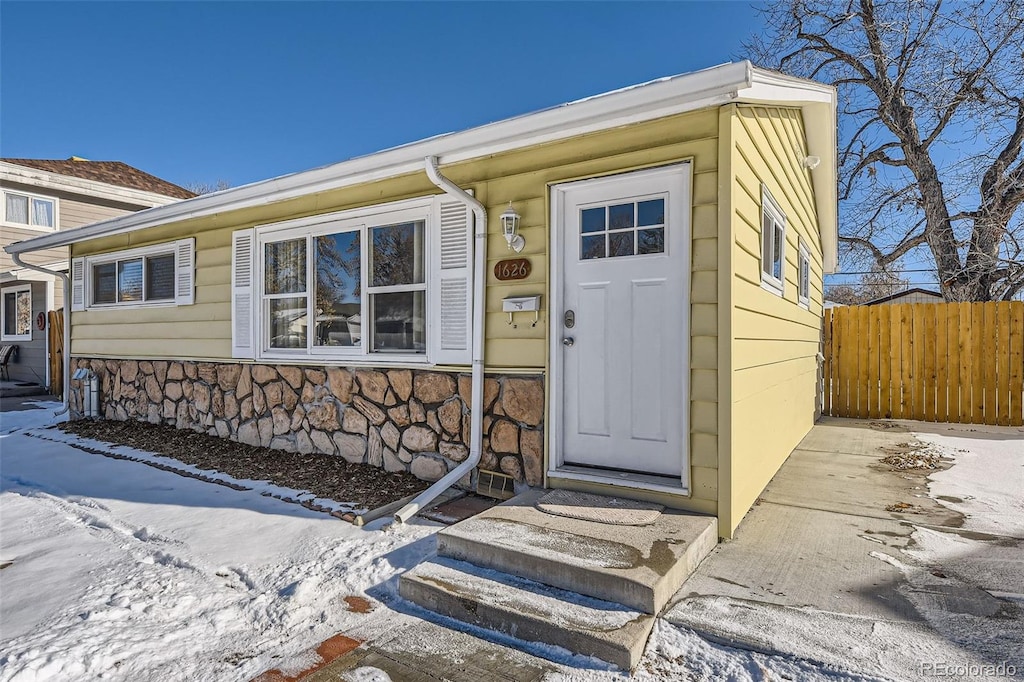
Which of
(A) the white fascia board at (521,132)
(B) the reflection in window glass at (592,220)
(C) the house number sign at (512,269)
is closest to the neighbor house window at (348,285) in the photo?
(A) the white fascia board at (521,132)

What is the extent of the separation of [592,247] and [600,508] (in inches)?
63.2

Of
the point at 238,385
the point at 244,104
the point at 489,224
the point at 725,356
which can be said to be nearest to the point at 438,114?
the point at 244,104

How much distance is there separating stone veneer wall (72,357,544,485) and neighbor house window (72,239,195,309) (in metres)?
0.80

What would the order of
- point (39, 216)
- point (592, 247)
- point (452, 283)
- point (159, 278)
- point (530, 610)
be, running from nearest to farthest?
1. point (530, 610)
2. point (592, 247)
3. point (452, 283)
4. point (159, 278)
5. point (39, 216)

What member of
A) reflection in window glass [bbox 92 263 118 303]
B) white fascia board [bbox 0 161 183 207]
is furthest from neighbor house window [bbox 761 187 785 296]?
white fascia board [bbox 0 161 183 207]

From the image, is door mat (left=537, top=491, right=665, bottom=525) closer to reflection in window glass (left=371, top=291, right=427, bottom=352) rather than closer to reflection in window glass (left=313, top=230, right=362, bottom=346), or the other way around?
reflection in window glass (left=371, top=291, right=427, bottom=352)

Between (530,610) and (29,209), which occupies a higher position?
(29,209)

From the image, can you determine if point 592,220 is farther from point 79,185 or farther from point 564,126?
point 79,185

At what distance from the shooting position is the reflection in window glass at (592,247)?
3.43 meters

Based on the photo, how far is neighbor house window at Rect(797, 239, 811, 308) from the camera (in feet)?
18.8

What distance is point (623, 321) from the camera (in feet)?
10.9

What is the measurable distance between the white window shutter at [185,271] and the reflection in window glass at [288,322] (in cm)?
132

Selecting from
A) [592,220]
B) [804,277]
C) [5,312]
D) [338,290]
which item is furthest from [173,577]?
[5,312]

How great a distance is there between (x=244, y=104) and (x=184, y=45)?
3.39 m
